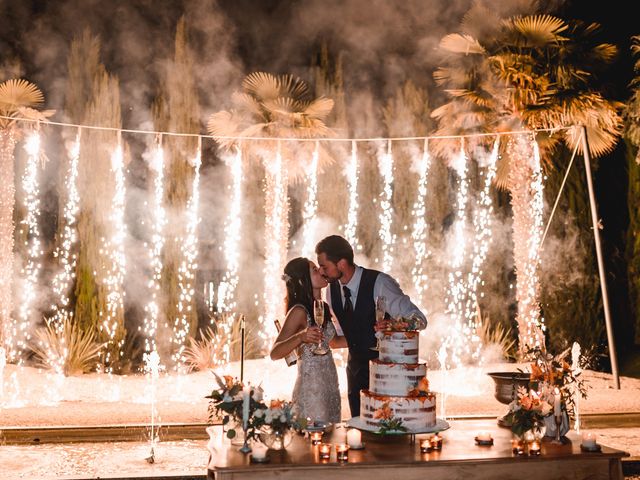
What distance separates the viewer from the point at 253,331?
595 inches

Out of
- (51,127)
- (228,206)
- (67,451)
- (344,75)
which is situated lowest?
(67,451)

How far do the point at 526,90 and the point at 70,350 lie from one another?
9.33m

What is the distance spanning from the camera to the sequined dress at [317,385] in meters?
4.73

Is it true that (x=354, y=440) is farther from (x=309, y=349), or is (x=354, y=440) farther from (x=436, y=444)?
(x=309, y=349)

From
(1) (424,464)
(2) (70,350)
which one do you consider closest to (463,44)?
(2) (70,350)

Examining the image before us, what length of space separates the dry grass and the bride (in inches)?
341

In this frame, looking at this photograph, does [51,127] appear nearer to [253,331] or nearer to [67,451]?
[253,331]

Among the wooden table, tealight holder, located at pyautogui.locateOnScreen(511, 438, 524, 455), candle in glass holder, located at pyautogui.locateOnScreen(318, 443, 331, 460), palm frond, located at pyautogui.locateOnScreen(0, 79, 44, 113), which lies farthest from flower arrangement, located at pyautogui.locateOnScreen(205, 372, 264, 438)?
palm frond, located at pyautogui.locateOnScreen(0, 79, 44, 113)

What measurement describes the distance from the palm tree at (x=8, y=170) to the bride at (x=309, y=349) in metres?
9.27

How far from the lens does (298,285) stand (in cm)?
481

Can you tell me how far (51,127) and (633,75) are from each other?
1175cm

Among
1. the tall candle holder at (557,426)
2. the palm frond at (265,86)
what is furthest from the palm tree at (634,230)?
the tall candle holder at (557,426)

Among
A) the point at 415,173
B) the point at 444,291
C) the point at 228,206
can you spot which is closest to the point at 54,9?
the point at 228,206

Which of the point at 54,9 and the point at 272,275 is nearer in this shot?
the point at 272,275
